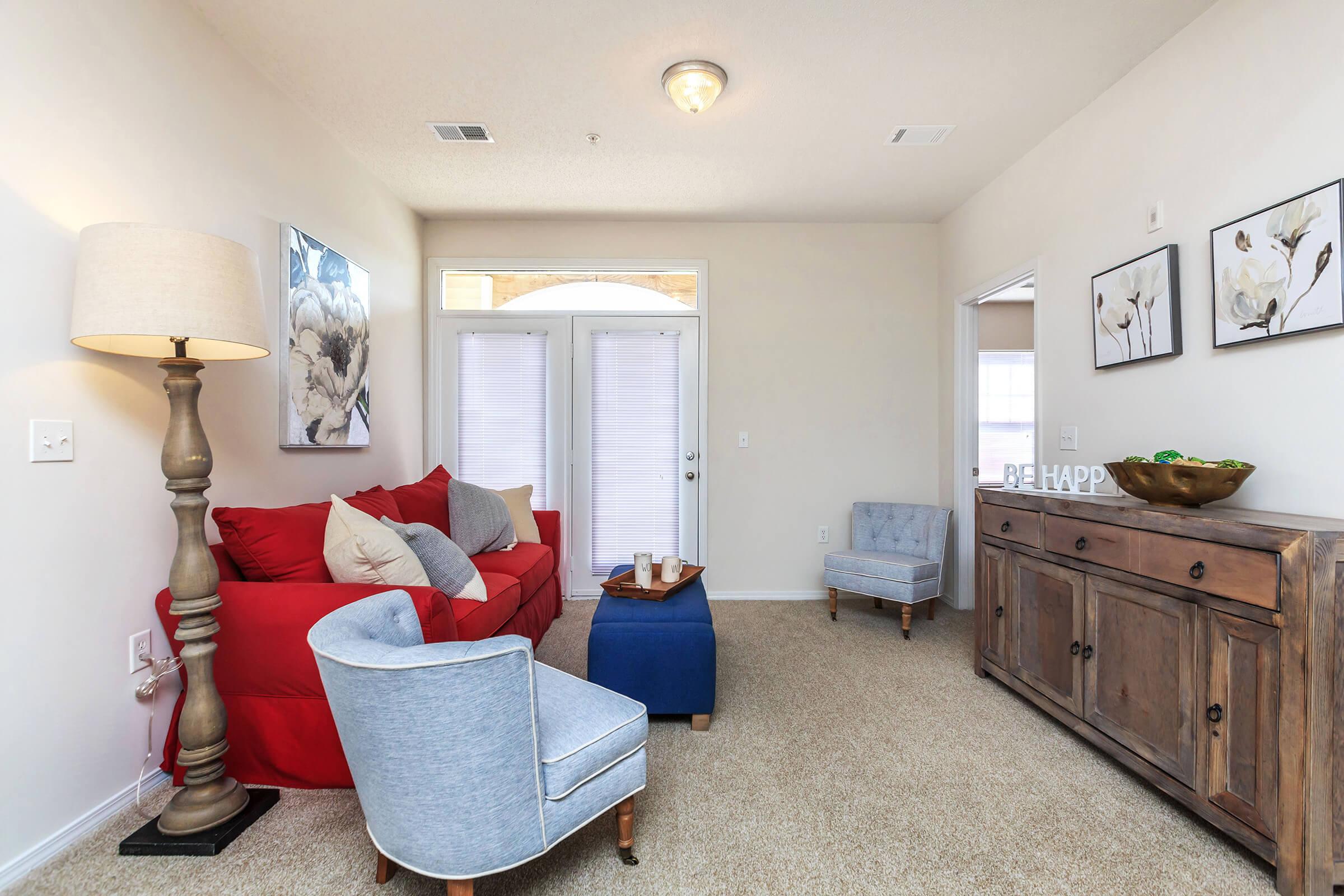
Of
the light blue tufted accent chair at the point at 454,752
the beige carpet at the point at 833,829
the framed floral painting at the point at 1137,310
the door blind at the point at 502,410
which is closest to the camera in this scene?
the light blue tufted accent chair at the point at 454,752

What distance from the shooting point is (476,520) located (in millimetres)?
3406

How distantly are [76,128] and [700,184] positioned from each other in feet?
9.24

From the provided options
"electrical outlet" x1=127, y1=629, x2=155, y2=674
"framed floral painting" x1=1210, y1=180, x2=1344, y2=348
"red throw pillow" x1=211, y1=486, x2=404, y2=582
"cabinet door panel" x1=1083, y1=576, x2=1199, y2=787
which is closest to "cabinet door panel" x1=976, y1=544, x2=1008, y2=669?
"cabinet door panel" x1=1083, y1=576, x2=1199, y2=787

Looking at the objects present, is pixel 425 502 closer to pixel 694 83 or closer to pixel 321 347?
pixel 321 347

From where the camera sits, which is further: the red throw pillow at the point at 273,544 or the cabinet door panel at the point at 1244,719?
the red throw pillow at the point at 273,544

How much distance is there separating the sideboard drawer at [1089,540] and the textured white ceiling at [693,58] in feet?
5.57

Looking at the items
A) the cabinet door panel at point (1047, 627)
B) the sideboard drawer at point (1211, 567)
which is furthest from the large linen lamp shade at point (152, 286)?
the cabinet door panel at point (1047, 627)

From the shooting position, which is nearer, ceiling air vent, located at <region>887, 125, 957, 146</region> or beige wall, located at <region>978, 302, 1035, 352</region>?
ceiling air vent, located at <region>887, 125, 957, 146</region>

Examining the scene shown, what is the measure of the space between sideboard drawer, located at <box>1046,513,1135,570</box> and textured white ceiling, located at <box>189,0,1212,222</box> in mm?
1698

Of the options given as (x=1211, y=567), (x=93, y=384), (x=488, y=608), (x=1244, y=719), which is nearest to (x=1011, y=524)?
(x=1211, y=567)

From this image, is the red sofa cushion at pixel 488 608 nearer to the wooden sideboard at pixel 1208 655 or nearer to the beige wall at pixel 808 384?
the beige wall at pixel 808 384

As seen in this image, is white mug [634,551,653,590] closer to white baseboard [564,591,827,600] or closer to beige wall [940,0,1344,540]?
white baseboard [564,591,827,600]

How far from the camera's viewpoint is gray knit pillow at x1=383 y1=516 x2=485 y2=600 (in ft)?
8.16

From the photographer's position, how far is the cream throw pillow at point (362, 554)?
2125 millimetres
